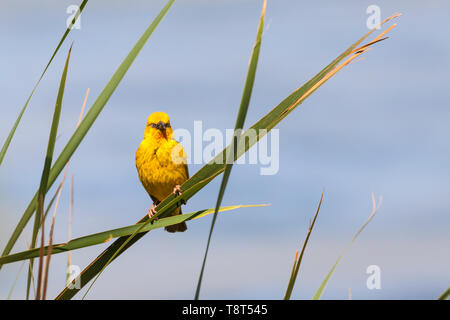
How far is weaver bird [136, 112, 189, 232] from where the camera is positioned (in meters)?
5.05

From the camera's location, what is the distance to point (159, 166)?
16.6ft

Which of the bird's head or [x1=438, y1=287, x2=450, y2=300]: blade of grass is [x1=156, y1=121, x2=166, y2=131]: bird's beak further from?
[x1=438, y1=287, x2=450, y2=300]: blade of grass

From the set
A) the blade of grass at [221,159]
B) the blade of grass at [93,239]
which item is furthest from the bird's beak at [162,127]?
the blade of grass at [93,239]

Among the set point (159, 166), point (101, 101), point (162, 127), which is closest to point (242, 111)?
point (101, 101)

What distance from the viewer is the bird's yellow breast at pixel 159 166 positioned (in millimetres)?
5043

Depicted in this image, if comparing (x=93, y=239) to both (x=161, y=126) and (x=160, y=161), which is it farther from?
(x=161, y=126)

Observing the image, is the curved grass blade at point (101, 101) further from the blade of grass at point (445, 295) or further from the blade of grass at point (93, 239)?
the blade of grass at point (445, 295)

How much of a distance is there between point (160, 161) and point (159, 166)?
5 centimetres

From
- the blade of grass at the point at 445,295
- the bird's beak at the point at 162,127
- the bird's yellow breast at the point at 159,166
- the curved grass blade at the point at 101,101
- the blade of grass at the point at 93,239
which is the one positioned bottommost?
the blade of grass at the point at 445,295

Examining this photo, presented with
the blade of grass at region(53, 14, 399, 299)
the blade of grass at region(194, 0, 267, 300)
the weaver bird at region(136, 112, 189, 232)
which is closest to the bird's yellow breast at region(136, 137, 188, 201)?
the weaver bird at region(136, 112, 189, 232)
